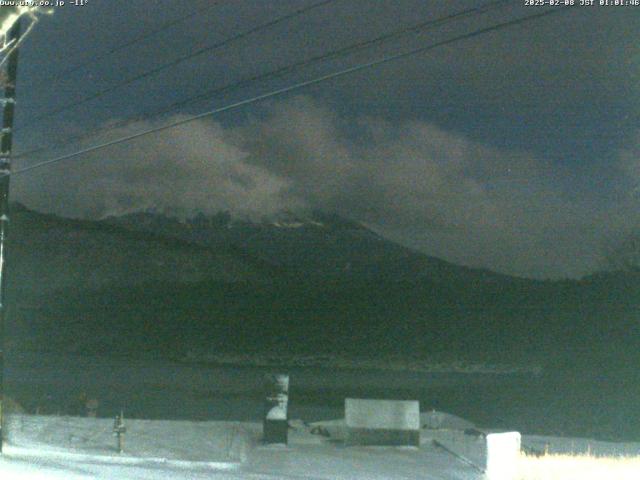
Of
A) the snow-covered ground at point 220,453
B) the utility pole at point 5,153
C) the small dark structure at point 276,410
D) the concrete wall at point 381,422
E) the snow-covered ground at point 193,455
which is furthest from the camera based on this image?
the concrete wall at point 381,422

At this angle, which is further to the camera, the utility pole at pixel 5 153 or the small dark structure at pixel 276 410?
the small dark structure at pixel 276 410

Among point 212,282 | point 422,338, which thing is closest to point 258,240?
point 212,282

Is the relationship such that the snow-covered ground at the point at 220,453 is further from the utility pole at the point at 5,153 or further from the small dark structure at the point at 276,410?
the utility pole at the point at 5,153

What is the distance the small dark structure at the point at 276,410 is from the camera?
70.3 ft

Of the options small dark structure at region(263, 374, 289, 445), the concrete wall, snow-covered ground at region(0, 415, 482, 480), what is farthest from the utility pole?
the concrete wall

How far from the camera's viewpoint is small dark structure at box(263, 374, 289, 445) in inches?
843

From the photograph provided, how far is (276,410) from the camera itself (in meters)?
21.5

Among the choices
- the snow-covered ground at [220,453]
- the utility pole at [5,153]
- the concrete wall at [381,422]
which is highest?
the utility pole at [5,153]

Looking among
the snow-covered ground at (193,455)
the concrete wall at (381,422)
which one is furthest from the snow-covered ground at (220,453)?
the concrete wall at (381,422)

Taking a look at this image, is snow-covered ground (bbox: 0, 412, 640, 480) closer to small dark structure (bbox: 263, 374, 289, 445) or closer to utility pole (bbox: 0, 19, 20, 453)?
small dark structure (bbox: 263, 374, 289, 445)

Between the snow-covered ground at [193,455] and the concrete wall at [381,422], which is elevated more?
the concrete wall at [381,422]

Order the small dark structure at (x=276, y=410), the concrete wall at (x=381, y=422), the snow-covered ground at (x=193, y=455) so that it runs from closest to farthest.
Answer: the snow-covered ground at (x=193, y=455)
the small dark structure at (x=276, y=410)
the concrete wall at (x=381, y=422)

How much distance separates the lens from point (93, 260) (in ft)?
322

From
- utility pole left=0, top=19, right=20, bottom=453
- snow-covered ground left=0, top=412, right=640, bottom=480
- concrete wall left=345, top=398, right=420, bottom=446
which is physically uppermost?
utility pole left=0, top=19, right=20, bottom=453
